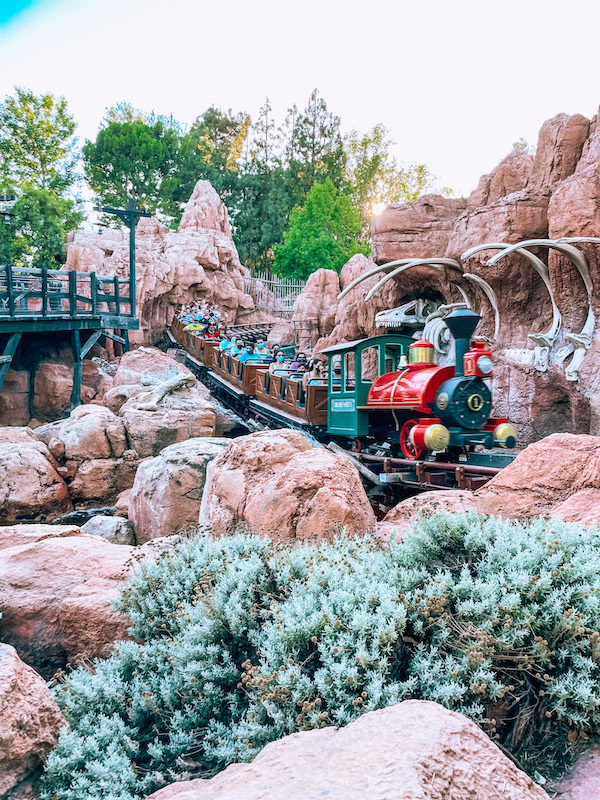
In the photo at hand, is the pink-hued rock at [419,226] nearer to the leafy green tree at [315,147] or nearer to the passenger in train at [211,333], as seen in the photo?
the passenger in train at [211,333]

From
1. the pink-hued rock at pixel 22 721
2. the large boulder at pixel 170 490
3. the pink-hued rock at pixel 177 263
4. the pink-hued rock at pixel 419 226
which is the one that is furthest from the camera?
the pink-hued rock at pixel 177 263

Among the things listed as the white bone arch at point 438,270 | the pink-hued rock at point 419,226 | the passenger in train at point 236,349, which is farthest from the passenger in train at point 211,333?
the white bone arch at point 438,270

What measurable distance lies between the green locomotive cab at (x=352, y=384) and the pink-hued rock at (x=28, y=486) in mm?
5628

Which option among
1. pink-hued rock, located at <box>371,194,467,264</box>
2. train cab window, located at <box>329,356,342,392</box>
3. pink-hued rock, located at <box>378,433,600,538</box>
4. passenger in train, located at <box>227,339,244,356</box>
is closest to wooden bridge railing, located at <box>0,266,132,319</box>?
passenger in train, located at <box>227,339,244,356</box>

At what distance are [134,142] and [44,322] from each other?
20.9 metres

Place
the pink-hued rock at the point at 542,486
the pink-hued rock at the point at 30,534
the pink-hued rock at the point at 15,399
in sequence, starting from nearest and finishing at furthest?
the pink-hued rock at the point at 542,486 < the pink-hued rock at the point at 30,534 < the pink-hued rock at the point at 15,399

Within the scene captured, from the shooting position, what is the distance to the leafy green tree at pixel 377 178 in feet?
Result: 117

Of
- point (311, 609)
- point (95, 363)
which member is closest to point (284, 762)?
point (311, 609)

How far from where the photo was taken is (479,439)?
815 centimetres

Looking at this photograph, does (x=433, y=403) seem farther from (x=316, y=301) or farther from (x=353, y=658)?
(x=316, y=301)

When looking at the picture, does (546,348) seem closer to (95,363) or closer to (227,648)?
(227,648)

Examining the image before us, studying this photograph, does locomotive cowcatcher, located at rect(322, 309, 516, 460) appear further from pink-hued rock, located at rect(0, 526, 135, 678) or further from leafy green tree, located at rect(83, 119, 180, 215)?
leafy green tree, located at rect(83, 119, 180, 215)

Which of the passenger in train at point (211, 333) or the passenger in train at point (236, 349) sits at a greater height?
the passenger in train at point (211, 333)

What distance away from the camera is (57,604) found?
3.76 meters
